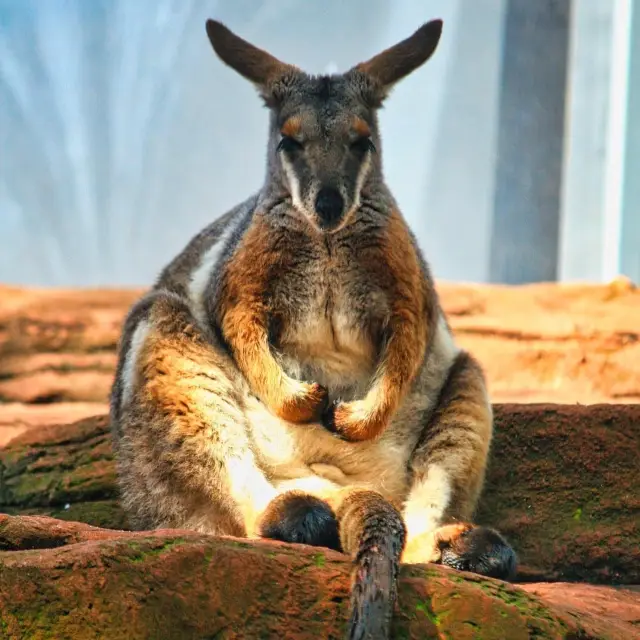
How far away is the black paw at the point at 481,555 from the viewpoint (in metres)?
3.14

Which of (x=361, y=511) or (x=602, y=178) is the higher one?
(x=602, y=178)

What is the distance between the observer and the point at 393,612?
264cm

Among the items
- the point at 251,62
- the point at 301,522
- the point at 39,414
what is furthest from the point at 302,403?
the point at 39,414

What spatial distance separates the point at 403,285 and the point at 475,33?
3.96 m

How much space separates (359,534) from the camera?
2893mm

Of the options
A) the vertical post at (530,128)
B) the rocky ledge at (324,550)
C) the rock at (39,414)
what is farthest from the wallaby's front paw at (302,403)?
the vertical post at (530,128)

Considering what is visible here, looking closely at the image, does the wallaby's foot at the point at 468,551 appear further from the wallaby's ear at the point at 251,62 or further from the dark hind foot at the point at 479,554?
the wallaby's ear at the point at 251,62

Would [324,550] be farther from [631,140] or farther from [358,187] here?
[631,140]

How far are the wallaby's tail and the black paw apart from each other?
0.30m

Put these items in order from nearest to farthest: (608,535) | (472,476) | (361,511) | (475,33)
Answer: (361,511)
(472,476)
(608,535)
(475,33)

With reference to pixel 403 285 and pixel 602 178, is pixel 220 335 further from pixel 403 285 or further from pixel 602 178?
pixel 602 178

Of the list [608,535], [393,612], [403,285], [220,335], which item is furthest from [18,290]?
[393,612]

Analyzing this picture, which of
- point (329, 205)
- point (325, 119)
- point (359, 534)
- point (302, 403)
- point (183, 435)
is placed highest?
point (325, 119)

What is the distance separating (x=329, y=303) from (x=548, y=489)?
1438mm
